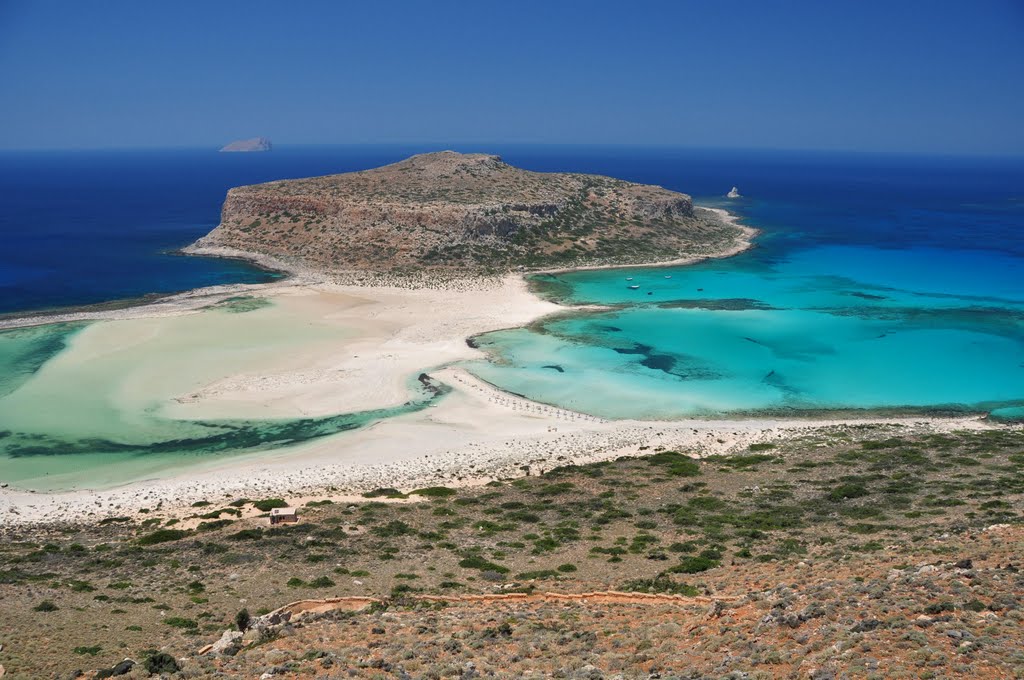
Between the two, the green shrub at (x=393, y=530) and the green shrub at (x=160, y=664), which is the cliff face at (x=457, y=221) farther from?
the green shrub at (x=160, y=664)

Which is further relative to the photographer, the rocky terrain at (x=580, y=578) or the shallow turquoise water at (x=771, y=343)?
the shallow turquoise water at (x=771, y=343)

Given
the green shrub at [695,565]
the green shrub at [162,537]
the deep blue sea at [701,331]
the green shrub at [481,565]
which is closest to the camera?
the green shrub at [695,565]

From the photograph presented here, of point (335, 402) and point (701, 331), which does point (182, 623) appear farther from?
point (701, 331)

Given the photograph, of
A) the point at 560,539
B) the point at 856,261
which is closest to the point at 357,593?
the point at 560,539

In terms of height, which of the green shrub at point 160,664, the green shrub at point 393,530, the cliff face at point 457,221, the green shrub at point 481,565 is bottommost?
the green shrub at point 393,530

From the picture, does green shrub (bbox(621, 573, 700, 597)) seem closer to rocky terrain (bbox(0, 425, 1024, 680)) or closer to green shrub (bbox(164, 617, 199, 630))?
rocky terrain (bbox(0, 425, 1024, 680))

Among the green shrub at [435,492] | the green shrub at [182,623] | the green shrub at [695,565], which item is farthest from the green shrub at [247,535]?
the green shrub at [695,565]

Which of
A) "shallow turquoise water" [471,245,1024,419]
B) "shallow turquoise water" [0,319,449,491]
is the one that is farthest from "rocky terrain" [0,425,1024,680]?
"shallow turquoise water" [471,245,1024,419]
